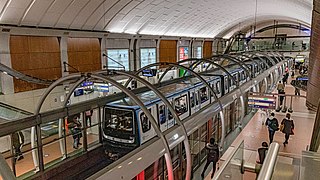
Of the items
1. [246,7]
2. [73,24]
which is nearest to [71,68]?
[73,24]

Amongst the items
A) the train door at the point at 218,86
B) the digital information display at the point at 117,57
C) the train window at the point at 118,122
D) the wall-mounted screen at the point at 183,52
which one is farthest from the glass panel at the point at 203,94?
the wall-mounted screen at the point at 183,52

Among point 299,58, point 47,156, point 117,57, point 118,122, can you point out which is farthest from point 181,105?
point 299,58

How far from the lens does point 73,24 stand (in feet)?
55.8

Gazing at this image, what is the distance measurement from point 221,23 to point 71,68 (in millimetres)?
22172

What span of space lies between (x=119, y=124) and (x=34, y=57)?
9454mm

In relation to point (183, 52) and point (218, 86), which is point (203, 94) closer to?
point (218, 86)

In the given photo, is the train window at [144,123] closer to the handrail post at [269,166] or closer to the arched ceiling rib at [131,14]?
the handrail post at [269,166]

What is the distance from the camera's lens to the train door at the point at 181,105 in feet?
32.6

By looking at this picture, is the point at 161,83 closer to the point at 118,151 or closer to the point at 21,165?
the point at 118,151

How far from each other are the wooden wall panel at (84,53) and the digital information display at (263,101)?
11.0 meters

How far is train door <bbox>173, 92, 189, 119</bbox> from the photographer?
9.93 meters

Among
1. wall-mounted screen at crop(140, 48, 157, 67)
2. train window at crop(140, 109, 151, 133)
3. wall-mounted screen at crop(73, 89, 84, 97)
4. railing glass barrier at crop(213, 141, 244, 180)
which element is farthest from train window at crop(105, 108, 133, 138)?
wall-mounted screen at crop(140, 48, 157, 67)

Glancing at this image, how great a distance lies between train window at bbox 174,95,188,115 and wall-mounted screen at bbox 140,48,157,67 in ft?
45.8

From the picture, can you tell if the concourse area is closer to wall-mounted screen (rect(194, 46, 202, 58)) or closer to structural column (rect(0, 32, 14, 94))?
structural column (rect(0, 32, 14, 94))
